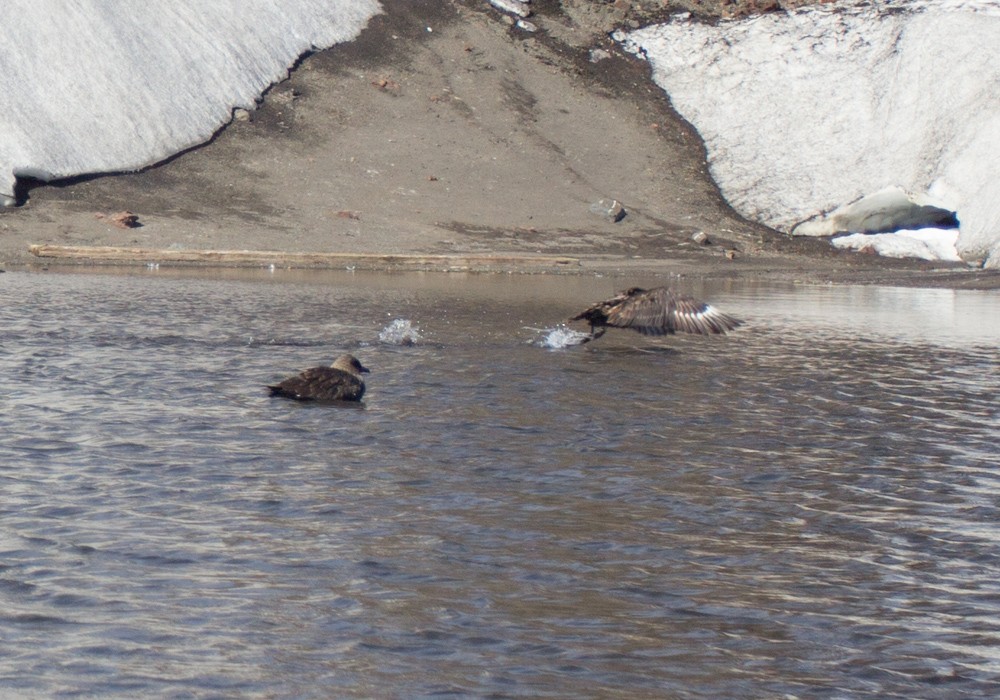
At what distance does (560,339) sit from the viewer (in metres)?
15.1

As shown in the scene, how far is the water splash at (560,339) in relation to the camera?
1505 centimetres

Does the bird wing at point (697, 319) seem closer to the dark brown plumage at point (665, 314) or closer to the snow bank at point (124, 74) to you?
the dark brown plumage at point (665, 314)

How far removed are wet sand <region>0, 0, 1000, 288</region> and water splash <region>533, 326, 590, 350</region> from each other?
1270 centimetres

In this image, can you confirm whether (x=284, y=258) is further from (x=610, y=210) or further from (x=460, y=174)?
(x=610, y=210)

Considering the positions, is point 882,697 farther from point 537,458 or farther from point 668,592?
point 537,458

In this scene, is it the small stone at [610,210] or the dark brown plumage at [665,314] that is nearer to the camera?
the dark brown plumage at [665,314]

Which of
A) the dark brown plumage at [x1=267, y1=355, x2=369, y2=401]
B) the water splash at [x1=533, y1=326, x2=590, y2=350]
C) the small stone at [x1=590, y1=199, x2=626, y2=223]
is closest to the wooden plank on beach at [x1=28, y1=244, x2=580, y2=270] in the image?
the small stone at [x1=590, y1=199, x2=626, y2=223]

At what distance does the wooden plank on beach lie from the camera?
85.3 feet

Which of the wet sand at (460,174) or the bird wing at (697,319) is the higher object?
the wet sand at (460,174)

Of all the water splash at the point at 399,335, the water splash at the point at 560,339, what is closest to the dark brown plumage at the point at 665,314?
the water splash at the point at 560,339

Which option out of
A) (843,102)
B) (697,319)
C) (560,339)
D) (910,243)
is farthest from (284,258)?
(843,102)

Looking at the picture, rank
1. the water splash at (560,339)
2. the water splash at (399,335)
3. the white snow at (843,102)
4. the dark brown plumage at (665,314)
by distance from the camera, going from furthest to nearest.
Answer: the white snow at (843,102)
the water splash at (560,339)
the water splash at (399,335)
the dark brown plumage at (665,314)

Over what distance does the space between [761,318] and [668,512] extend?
12163 mm

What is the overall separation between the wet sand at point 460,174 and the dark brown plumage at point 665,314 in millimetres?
13841
